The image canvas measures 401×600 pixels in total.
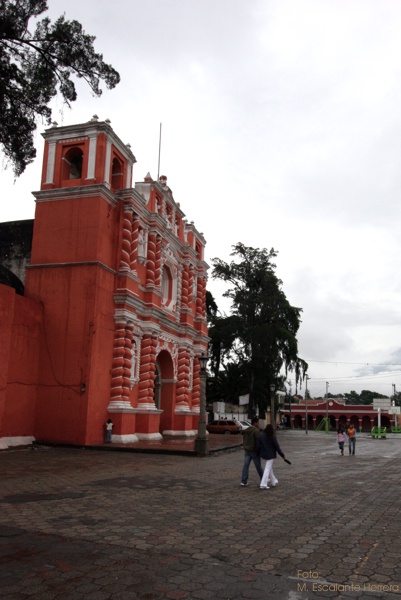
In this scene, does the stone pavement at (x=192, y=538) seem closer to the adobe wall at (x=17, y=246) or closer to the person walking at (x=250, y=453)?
the person walking at (x=250, y=453)

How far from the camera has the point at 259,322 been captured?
38.9 metres

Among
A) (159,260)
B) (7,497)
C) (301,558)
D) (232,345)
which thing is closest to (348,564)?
(301,558)

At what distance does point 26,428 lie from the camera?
18453 mm

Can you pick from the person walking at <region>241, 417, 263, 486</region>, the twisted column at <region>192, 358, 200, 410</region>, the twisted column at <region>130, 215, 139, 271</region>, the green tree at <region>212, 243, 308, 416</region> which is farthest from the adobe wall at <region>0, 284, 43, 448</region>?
the green tree at <region>212, 243, 308, 416</region>

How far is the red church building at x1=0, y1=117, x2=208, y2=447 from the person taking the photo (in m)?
18.4

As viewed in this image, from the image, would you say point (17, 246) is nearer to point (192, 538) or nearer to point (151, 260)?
point (151, 260)

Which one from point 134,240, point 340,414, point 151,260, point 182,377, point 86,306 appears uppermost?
point 134,240

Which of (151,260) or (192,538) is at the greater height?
(151,260)

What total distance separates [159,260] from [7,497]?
55.9 feet

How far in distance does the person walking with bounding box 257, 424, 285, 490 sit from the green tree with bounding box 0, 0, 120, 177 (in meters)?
7.97

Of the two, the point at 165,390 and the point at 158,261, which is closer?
the point at 158,261

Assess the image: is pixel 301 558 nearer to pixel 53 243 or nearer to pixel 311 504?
pixel 311 504

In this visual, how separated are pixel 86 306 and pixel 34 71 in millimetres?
9583

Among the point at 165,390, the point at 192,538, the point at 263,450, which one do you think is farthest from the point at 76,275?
the point at 192,538
